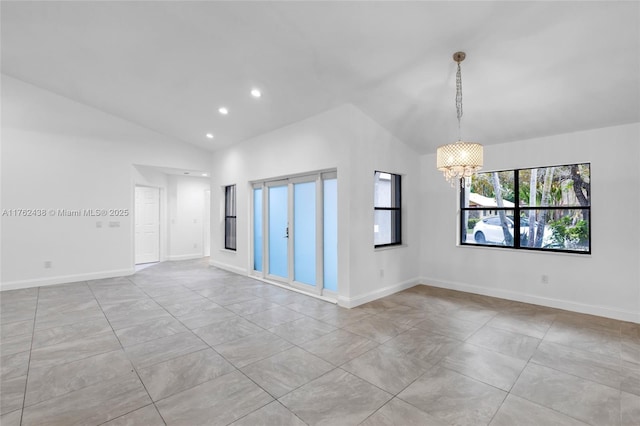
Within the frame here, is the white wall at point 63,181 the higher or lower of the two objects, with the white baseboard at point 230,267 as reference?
higher

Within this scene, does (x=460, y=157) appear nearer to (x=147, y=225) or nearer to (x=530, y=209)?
(x=530, y=209)

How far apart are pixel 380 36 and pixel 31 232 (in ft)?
22.5

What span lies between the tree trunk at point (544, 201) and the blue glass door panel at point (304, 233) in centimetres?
342

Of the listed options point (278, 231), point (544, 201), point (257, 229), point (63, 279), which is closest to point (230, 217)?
point (257, 229)

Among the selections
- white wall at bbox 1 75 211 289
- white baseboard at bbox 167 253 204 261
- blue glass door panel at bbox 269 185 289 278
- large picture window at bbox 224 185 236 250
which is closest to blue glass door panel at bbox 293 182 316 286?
blue glass door panel at bbox 269 185 289 278

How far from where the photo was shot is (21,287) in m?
5.56

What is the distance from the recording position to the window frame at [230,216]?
23.9 feet

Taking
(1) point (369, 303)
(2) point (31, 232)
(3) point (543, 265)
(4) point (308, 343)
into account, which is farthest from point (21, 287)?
(3) point (543, 265)

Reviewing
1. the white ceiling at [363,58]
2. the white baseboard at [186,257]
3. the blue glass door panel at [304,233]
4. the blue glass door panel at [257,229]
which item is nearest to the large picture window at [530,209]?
the white ceiling at [363,58]

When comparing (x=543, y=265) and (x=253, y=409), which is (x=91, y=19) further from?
(x=543, y=265)

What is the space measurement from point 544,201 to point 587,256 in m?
0.91

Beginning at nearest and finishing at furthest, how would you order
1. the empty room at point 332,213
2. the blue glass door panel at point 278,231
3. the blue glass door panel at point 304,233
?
the empty room at point 332,213, the blue glass door panel at point 304,233, the blue glass door panel at point 278,231

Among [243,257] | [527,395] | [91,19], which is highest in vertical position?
[91,19]

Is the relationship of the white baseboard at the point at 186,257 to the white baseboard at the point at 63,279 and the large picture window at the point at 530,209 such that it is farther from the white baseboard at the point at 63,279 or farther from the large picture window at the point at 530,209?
the large picture window at the point at 530,209
